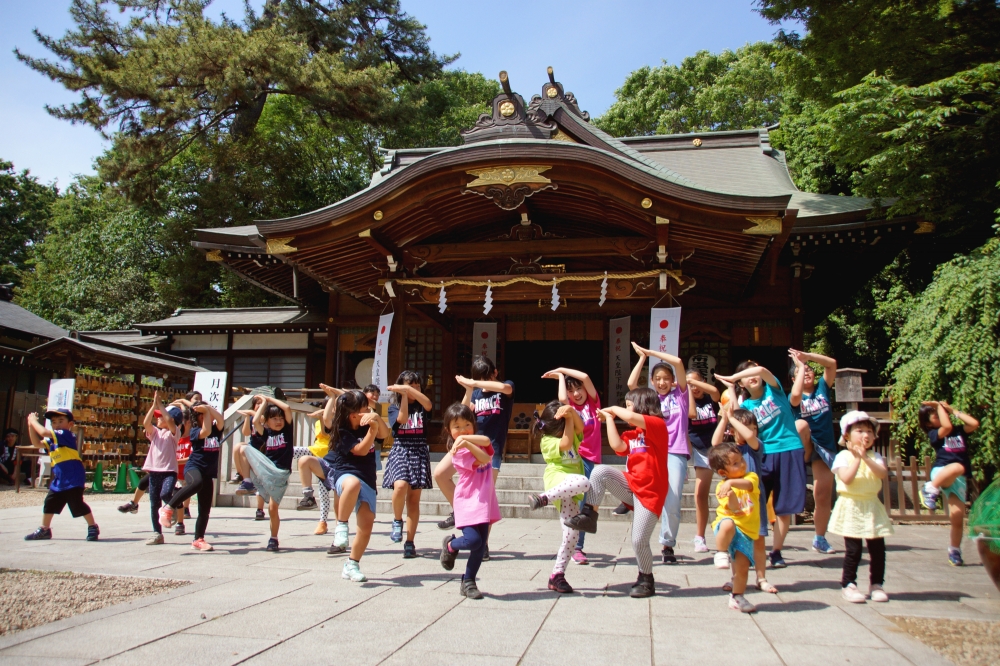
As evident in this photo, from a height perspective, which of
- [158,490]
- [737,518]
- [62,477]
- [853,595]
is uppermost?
[737,518]

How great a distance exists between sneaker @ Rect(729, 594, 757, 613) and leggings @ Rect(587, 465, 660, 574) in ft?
1.71

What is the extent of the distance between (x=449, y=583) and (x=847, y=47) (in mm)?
10522

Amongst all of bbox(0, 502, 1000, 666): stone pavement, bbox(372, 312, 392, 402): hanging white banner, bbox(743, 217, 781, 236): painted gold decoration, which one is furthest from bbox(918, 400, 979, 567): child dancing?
bbox(372, 312, 392, 402): hanging white banner

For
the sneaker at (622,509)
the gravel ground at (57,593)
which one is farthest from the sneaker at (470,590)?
the gravel ground at (57,593)

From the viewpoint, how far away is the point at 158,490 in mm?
6562

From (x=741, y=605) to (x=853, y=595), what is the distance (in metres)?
0.81

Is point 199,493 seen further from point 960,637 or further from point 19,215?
point 19,215

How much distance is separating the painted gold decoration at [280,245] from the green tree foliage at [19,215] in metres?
29.9

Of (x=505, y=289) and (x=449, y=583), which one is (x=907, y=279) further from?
(x=449, y=583)

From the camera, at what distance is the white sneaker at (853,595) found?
414 centimetres

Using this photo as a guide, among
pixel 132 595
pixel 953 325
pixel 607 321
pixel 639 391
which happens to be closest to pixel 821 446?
pixel 639 391

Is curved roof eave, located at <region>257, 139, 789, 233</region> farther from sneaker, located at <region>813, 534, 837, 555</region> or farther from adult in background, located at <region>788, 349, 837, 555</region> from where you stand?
sneaker, located at <region>813, 534, 837, 555</region>

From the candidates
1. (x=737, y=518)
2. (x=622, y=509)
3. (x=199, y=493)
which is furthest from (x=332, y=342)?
(x=737, y=518)

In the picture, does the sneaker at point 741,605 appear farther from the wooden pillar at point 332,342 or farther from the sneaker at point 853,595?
the wooden pillar at point 332,342
